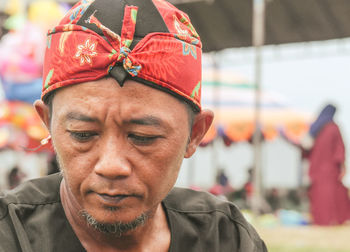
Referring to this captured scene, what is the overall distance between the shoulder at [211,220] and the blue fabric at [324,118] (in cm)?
737

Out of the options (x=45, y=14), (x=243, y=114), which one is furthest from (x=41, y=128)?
(x=243, y=114)

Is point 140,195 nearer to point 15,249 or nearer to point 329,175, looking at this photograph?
point 15,249

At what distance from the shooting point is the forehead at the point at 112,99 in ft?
4.90

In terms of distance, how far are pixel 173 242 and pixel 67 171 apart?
44 centimetres

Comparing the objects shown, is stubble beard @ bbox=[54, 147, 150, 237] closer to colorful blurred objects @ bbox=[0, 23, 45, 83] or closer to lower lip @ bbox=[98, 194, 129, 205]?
lower lip @ bbox=[98, 194, 129, 205]

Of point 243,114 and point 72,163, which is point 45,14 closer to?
point 72,163

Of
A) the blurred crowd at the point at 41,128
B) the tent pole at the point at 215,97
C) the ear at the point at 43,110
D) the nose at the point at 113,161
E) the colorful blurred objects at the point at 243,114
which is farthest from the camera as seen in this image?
the colorful blurred objects at the point at 243,114

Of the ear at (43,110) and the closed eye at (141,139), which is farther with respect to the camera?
the ear at (43,110)

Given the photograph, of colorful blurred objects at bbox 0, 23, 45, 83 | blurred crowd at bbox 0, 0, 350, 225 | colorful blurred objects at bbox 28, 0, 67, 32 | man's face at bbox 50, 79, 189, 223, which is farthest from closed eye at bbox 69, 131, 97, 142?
colorful blurred objects at bbox 28, 0, 67, 32

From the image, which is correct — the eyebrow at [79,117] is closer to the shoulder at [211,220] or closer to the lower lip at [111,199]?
the lower lip at [111,199]

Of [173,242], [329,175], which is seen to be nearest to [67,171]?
[173,242]

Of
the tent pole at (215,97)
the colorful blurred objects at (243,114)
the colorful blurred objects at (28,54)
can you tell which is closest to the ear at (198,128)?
the colorful blurred objects at (28,54)

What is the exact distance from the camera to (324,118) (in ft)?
30.0

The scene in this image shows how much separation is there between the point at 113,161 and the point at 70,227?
336mm
